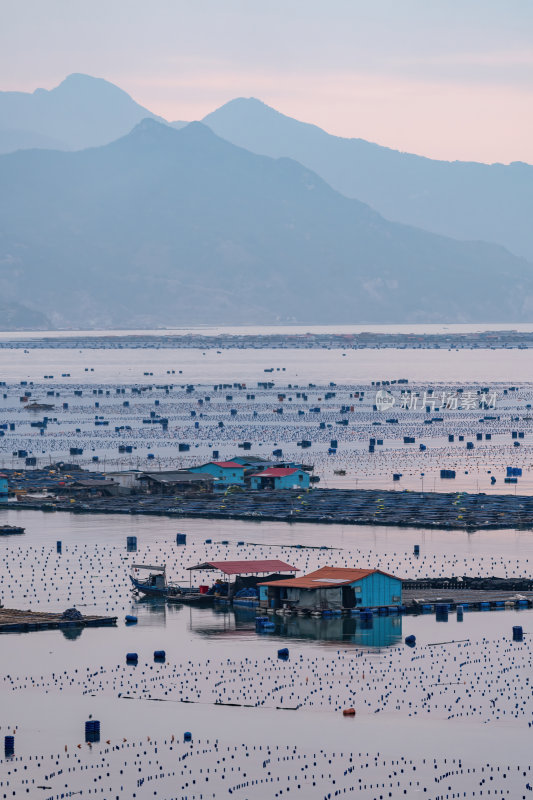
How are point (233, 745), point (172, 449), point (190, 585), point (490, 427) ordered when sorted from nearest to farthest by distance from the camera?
point (233, 745), point (190, 585), point (172, 449), point (490, 427)

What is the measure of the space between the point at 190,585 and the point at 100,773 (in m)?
22.7

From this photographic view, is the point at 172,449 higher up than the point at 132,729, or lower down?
higher up

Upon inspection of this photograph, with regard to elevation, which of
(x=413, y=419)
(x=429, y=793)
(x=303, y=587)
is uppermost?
(x=413, y=419)

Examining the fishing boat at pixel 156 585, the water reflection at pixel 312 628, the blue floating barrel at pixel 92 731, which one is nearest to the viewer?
the blue floating barrel at pixel 92 731

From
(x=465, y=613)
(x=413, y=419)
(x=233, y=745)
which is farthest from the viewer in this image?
(x=413, y=419)

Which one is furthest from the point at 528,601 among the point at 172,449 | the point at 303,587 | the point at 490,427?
the point at 490,427

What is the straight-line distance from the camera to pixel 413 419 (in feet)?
500

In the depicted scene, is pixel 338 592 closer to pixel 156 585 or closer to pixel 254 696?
pixel 156 585

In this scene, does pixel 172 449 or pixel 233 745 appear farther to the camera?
pixel 172 449

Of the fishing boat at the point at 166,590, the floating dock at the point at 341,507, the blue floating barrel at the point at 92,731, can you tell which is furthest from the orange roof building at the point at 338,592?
the floating dock at the point at 341,507

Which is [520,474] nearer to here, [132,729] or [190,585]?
[190,585]

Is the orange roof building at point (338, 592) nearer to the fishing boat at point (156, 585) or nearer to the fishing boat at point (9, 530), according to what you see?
the fishing boat at point (156, 585)

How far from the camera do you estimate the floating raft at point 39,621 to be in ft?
170

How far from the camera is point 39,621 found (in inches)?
2063
